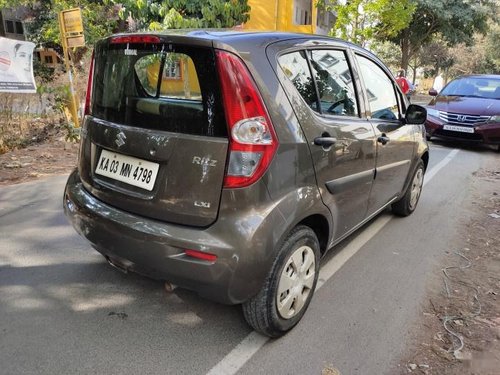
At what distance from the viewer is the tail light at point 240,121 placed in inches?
86.0

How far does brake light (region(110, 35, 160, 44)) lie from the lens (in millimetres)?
2420

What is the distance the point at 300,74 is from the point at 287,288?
131 centimetres

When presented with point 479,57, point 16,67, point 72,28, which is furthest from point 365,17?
point 479,57

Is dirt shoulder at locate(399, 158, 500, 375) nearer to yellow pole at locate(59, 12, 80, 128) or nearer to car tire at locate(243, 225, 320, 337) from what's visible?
car tire at locate(243, 225, 320, 337)

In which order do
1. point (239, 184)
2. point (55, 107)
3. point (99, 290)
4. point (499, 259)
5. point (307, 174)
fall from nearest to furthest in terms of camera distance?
point (239, 184) < point (307, 174) < point (99, 290) < point (499, 259) < point (55, 107)

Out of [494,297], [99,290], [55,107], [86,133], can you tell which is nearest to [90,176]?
[86,133]

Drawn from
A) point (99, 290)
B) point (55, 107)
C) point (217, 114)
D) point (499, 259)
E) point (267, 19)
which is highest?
point (267, 19)

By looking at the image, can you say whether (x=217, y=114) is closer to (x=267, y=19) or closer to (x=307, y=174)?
(x=307, y=174)

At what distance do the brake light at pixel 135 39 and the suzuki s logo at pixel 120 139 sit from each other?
1.81 feet

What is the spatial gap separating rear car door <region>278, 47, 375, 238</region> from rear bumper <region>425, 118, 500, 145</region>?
673 cm

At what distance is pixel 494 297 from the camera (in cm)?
332

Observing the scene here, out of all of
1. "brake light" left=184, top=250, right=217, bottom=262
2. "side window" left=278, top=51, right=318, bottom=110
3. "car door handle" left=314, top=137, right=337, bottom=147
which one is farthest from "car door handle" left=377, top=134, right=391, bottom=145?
"brake light" left=184, top=250, right=217, bottom=262

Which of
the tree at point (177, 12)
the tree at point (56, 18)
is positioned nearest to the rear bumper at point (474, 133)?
the tree at point (177, 12)

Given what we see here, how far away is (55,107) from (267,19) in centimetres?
1364
